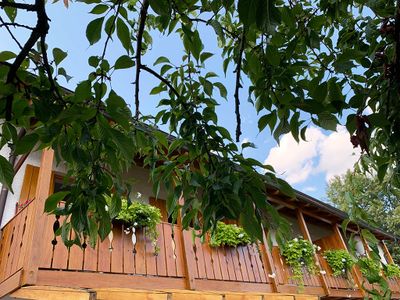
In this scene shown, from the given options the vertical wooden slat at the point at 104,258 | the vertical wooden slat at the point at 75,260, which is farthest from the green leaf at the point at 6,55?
the vertical wooden slat at the point at 104,258

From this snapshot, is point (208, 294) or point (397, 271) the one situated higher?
point (397, 271)

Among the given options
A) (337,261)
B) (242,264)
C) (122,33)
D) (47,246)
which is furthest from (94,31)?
(337,261)

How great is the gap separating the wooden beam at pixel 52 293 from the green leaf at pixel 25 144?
2594 mm

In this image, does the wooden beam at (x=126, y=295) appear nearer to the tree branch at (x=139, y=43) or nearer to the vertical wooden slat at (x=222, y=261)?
the vertical wooden slat at (x=222, y=261)

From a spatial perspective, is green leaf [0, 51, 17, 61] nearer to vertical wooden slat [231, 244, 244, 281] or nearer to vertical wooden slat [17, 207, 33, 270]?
vertical wooden slat [17, 207, 33, 270]

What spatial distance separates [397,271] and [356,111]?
11.8 meters

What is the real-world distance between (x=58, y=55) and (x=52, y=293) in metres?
2.86

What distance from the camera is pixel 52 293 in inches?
129

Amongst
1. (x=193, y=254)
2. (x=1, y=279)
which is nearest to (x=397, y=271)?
(x=193, y=254)

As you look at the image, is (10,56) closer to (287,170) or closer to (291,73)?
Result: (291,73)

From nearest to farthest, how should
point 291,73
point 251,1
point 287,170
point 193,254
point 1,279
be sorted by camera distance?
point 251,1, point 291,73, point 287,170, point 1,279, point 193,254

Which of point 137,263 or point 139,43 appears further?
point 137,263

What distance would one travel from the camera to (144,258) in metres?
4.77

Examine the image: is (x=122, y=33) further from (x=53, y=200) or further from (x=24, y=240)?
(x=24, y=240)
